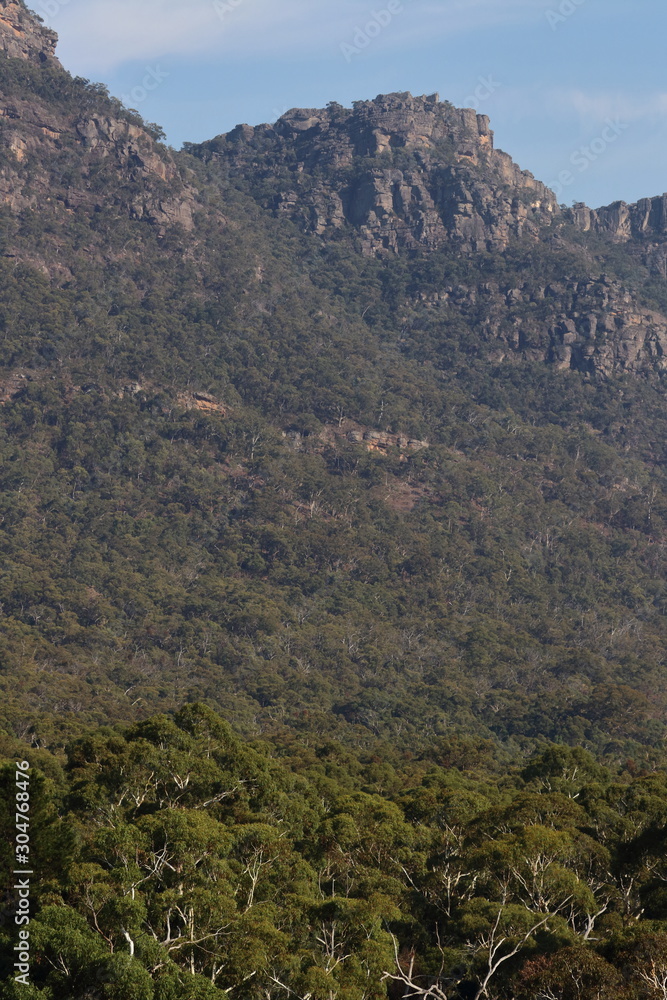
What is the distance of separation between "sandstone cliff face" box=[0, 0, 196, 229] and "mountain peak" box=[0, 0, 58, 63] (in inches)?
5.9

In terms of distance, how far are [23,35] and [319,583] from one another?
10629 cm

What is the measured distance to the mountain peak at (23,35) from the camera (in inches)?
6934

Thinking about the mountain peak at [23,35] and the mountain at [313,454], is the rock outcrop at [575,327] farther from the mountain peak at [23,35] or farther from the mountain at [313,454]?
the mountain peak at [23,35]

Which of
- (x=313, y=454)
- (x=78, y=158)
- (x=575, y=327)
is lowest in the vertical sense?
(x=313, y=454)

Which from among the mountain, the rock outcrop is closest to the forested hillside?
the mountain

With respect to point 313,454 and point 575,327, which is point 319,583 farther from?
point 575,327

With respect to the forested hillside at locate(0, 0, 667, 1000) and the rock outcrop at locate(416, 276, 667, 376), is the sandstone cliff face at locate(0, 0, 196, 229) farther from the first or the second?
the rock outcrop at locate(416, 276, 667, 376)

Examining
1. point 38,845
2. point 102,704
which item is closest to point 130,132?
point 102,704

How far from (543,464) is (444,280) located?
159 feet

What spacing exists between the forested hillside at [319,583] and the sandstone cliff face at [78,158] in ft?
1.77

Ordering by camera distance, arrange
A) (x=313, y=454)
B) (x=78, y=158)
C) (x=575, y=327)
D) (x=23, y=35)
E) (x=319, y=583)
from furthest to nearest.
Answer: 1. (x=23, y=35)
2. (x=575, y=327)
3. (x=78, y=158)
4. (x=313, y=454)
5. (x=319, y=583)

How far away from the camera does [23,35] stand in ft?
586

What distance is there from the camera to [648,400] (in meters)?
170

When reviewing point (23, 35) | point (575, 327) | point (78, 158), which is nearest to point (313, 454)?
point (575, 327)
